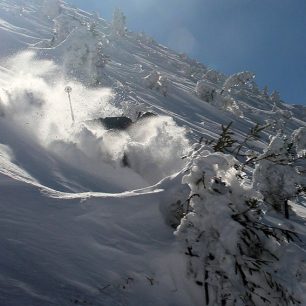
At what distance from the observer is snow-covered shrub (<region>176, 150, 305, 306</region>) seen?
287 inches

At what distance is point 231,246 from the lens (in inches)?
292

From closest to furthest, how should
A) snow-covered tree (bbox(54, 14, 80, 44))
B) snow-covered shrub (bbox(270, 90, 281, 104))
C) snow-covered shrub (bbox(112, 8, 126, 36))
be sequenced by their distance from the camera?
snow-covered tree (bbox(54, 14, 80, 44))
snow-covered shrub (bbox(112, 8, 126, 36))
snow-covered shrub (bbox(270, 90, 281, 104))

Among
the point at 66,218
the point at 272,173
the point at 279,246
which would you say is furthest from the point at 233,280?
the point at 272,173

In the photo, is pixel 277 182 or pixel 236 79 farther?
pixel 236 79

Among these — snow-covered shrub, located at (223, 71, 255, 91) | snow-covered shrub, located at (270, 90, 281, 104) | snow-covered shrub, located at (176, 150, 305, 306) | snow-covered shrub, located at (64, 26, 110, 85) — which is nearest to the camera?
snow-covered shrub, located at (176, 150, 305, 306)

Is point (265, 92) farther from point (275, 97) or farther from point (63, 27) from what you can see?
point (63, 27)

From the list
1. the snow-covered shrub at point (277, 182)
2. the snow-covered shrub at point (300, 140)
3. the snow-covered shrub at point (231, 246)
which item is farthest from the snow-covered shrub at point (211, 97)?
the snow-covered shrub at point (231, 246)

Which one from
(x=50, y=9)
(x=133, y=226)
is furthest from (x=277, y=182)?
(x=50, y=9)

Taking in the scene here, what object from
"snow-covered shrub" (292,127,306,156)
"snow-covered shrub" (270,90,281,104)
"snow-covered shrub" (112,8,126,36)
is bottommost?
"snow-covered shrub" (292,127,306,156)

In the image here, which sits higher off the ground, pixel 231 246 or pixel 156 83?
pixel 156 83

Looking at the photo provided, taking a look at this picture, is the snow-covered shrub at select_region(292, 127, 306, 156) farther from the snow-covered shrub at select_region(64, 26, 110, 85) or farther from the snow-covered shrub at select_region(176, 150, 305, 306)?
the snow-covered shrub at select_region(176, 150, 305, 306)

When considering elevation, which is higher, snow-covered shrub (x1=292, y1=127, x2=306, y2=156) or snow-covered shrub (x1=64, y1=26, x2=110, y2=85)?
snow-covered shrub (x1=64, y1=26, x2=110, y2=85)

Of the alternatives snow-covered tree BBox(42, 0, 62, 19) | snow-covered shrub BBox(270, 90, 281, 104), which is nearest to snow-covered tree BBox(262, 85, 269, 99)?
snow-covered shrub BBox(270, 90, 281, 104)

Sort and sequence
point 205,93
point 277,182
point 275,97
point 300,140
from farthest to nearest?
1. point 275,97
2. point 205,93
3. point 300,140
4. point 277,182
